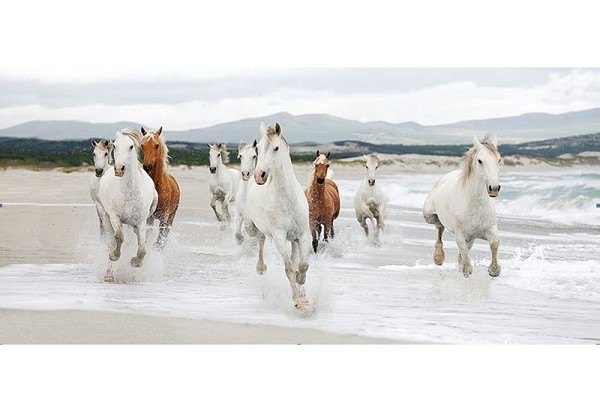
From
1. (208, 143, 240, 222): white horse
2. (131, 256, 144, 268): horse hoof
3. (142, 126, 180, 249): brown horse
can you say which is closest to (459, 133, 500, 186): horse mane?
(208, 143, 240, 222): white horse

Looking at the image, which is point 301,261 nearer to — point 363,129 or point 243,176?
point 243,176

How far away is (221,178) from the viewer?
554 centimetres

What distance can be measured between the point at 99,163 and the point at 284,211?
4.36 ft

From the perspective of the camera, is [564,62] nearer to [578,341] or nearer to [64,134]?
[578,341]

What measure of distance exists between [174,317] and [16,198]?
1293 millimetres

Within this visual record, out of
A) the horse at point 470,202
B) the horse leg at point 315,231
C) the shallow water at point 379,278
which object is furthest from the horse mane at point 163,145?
the horse at point 470,202

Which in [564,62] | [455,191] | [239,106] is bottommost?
[455,191]

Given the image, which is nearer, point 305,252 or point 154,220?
point 305,252

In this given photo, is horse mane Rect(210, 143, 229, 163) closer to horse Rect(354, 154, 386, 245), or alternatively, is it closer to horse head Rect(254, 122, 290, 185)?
horse head Rect(254, 122, 290, 185)

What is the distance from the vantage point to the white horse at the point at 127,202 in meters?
5.50

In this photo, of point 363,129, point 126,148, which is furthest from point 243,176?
point 363,129

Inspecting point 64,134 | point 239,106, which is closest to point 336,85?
point 239,106

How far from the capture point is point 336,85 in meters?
5.46

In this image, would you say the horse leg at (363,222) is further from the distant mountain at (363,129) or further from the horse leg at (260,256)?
→ the horse leg at (260,256)
